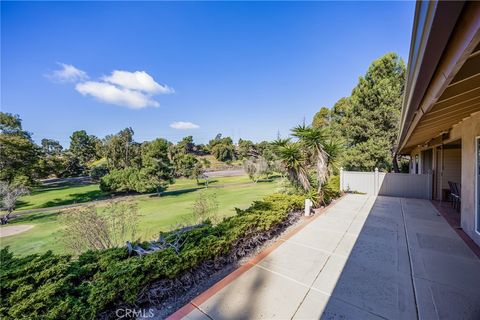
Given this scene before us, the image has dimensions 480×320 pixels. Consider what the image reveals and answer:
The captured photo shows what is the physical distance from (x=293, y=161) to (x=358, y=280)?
4.74 m

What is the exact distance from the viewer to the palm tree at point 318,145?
7691mm

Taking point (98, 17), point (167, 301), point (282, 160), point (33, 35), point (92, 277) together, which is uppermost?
point (98, 17)

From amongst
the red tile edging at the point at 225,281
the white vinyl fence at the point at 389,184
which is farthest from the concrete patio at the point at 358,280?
the white vinyl fence at the point at 389,184

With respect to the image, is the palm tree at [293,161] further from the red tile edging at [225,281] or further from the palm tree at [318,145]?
the red tile edging at [225,281]

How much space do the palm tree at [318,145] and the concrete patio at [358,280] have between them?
2.75 meters

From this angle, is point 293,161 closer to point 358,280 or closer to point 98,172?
point 358,280

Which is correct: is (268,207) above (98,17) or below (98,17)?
below

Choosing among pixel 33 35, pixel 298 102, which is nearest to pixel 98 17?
pixel 33 35

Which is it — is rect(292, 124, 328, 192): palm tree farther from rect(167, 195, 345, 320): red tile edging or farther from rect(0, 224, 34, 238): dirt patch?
rect(0, 224, 34, 238): dirt patch

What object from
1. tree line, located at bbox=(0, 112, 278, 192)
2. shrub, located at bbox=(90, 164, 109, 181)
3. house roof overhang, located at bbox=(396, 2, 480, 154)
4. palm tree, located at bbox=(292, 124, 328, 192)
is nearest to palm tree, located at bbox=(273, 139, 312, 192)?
palm tree, located at bbox=(292, 124, 328, 192)

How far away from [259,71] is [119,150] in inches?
1118

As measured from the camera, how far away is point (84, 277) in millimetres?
2590

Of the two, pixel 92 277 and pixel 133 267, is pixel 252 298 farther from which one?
pixel 92 277

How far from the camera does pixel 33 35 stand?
6.46 m
